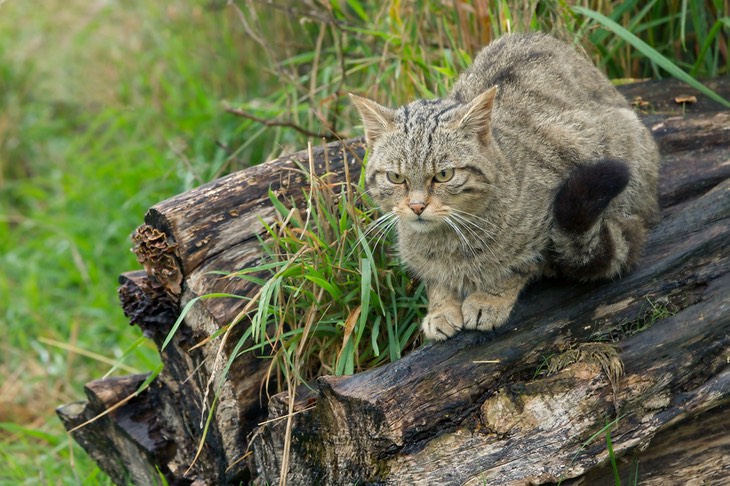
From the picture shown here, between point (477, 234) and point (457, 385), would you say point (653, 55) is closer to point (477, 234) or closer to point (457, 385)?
point (477, 234)

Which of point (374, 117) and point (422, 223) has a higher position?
point (374, 117)

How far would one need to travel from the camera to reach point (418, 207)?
3078 millimetres

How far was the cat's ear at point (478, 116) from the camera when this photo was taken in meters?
3.13

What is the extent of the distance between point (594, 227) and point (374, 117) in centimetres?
98

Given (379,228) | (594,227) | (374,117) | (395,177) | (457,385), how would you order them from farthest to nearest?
(379,228) < (374,117) < (395,177) < (594,227) < (457,385)

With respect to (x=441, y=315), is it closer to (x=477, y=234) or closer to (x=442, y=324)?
(x=442, y=324)

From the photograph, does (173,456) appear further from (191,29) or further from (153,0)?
(153,0)

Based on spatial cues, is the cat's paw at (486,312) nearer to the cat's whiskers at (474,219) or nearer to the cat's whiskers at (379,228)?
the cat's whiskers at (474,219)

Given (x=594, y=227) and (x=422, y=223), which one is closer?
(x=594, y=227)

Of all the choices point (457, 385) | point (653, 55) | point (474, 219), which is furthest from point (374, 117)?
point (653, 55)

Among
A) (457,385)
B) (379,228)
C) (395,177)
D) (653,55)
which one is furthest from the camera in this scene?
(653,55)

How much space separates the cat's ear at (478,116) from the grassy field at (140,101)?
0.79m

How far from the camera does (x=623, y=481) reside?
283 centimetres

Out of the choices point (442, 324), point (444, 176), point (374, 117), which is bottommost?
point (442, 324)
